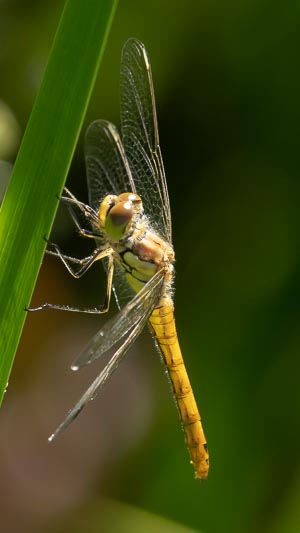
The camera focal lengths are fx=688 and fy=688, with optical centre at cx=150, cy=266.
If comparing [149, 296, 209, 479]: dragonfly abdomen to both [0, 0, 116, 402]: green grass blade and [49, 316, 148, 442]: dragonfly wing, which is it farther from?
[0, 0, 116, 402]: green grass blade

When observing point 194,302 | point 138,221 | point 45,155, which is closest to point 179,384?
point 138,221

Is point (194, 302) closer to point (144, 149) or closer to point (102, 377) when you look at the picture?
point (144, 149)

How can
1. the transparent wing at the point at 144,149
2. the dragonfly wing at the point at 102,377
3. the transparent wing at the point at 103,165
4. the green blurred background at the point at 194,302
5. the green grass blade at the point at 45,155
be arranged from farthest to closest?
1. the green blurred background at the point at 194,302
2. the transparent wing at the point at 103,165
3. the transparent wing at the point at 144,149
4. the dragonfly wing at the point at 102,377
5. the green grass blade at the point at 45,155

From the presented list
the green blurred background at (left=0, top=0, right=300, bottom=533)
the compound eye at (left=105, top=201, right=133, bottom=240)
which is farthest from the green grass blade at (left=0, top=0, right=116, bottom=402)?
the green blurred background at (left=0, top=0, right=300, bottom=533)

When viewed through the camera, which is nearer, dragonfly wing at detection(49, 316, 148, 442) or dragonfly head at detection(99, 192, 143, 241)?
dragonfly wing at detection(49, 316, 148, 442)

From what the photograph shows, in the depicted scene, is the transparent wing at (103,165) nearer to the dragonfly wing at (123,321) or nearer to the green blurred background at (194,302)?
the dragonfly wing at (123,321)

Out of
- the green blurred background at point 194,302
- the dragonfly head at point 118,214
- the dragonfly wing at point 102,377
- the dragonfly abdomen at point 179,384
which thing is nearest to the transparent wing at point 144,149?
the dragonfly head at point 118,214
